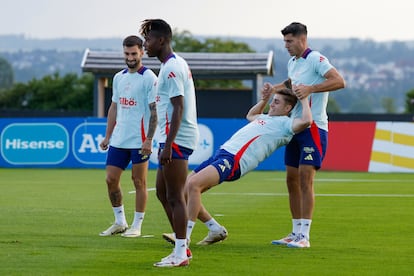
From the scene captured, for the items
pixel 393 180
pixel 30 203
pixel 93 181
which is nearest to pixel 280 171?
pixel 393 180

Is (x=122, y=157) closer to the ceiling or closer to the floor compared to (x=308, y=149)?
closer to the floor

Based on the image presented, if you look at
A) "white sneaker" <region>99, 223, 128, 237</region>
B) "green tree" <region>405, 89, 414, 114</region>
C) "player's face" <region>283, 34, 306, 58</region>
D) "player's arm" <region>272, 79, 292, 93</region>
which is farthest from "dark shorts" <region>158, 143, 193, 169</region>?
"green tree" <region>405, 89, 414, 114</region>

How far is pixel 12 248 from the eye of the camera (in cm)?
1130

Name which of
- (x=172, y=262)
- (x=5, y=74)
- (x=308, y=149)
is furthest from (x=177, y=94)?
(x=5, y=74)

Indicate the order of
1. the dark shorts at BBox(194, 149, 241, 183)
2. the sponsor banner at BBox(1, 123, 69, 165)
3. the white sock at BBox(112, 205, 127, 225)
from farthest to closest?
the sponsor banner at BBox(1, 123, 69, 165) < the white sock at BBox(112, 205, 127, 225) < the dark shorts at BBox(194, 149, 241, 183)

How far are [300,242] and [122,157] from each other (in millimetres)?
2542

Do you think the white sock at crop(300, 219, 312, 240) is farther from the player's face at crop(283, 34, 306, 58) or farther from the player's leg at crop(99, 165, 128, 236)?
the player's leg at crop(99, 165, 128, 236)

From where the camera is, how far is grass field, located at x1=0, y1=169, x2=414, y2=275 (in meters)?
10.1

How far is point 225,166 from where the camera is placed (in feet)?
37.4

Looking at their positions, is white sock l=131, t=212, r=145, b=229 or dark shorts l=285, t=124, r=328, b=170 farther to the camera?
white sock l=131, t=212, r=145, b=229

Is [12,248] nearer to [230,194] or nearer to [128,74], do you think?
[128,74]

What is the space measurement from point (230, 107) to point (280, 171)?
332 inches

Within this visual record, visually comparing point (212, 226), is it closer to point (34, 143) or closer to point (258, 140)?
point (258, 140)

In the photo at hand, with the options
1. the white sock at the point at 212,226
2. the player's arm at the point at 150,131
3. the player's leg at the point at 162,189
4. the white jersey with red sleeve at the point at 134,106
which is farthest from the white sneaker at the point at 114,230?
the player's leg at the point at 162,189
